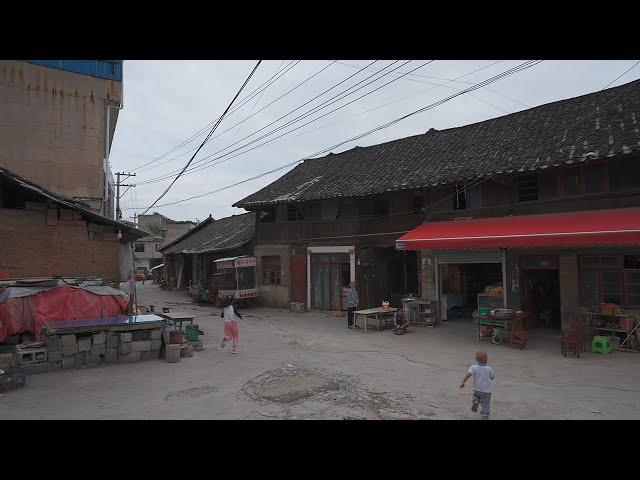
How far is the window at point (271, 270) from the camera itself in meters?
22.7

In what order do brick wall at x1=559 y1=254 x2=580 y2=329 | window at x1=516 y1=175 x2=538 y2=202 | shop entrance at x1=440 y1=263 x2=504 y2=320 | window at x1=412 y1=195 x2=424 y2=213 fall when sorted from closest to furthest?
brick wall at x1=559 y1=254 x2=580 y2=329, window at x1=516 y1=175 x2=538 y2=202, shop entrance at x1=440 y1=263 x2=504 y2=320, window at x1=412 y1=195 x2=424 y2=213

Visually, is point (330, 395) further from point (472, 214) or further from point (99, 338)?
point (472, 214)

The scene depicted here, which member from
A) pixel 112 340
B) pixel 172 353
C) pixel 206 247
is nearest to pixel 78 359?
pixel 112 340

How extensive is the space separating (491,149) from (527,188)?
7.84 ft

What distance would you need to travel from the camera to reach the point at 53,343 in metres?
9.77

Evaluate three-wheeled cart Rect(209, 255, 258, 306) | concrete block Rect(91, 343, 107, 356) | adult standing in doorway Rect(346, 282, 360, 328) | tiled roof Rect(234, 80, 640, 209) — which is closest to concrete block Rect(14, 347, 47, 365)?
concrete block Rect(91, 343, 107, 356)

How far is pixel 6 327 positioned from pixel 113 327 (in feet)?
8.14

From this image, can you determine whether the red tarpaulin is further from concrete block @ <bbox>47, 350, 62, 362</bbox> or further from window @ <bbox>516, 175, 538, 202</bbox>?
window @ <bbox>516, 175, 538, 202</bbox>

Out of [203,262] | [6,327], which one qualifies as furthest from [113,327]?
[203,262]

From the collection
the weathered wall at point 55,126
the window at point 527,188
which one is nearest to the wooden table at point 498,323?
the window at point 527,188

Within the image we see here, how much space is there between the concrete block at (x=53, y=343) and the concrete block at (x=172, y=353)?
7.46 ft

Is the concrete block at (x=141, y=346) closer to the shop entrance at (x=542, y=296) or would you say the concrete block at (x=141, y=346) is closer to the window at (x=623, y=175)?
the shop entrance at (x=542, y=296)

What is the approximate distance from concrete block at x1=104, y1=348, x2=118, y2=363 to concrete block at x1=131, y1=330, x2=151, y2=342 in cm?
50

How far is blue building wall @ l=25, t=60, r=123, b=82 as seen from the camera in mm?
19938
